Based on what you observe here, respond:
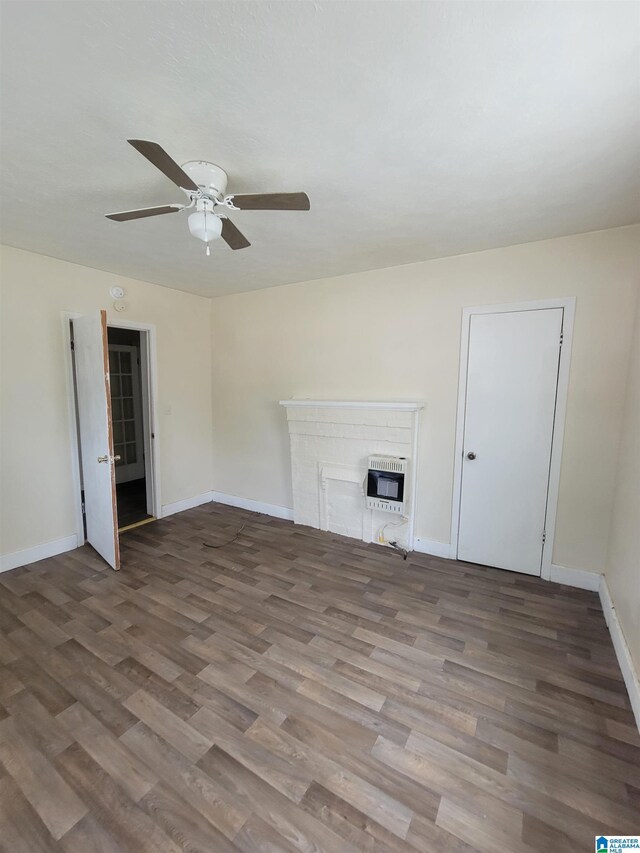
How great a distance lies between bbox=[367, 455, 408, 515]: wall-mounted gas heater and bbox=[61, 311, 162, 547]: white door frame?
99.7 inches

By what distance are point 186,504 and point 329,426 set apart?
7.38 feet

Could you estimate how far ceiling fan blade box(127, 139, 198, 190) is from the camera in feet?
4.12

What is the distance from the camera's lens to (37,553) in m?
3.22

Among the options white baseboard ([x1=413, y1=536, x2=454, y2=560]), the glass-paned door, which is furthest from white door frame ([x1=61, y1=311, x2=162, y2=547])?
white baseboard ([x1=413, y1=536, x2=454, y2=560])

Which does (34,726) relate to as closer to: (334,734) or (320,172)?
(334,734)

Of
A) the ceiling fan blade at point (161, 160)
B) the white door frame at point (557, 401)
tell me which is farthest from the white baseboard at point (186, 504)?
the ceiling fan blade at point (161, 160)

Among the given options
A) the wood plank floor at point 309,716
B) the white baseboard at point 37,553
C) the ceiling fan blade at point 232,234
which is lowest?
the wood plank floor at point 309,716

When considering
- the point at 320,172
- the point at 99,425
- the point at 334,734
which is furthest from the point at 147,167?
the point at 334,734

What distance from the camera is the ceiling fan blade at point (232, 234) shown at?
196 centimetres

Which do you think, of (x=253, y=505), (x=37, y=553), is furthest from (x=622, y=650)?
(x=37, y=553)

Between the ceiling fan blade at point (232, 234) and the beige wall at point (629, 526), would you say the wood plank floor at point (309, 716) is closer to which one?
the beige wall at point (629, 526)

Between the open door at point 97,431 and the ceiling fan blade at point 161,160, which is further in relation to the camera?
the open door at point 97,431

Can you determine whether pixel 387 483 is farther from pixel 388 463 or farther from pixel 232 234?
pixel 232 234

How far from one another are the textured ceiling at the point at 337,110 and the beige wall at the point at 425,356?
0.38m
